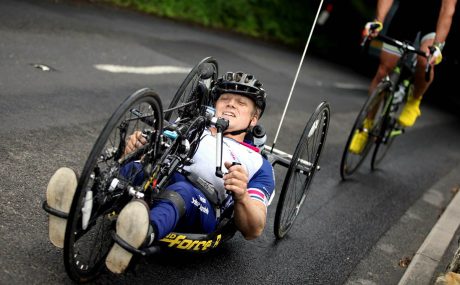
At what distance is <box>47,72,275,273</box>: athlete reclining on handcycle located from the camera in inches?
110

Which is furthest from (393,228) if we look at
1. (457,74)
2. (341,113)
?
(457,74)

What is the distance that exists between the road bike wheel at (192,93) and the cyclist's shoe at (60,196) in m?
0.95

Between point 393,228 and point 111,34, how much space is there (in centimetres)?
607

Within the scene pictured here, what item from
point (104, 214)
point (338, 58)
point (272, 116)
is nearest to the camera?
point (104, 214)

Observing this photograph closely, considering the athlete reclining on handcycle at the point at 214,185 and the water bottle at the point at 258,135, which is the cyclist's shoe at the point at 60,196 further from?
the water bottle at the point at 258,135

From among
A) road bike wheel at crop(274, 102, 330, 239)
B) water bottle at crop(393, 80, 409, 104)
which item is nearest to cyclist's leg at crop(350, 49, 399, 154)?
water bottle at crop(393, 80, 409, 104)

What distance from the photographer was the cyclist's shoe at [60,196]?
2781mm

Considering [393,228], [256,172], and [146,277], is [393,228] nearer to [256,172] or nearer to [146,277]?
[256,172]

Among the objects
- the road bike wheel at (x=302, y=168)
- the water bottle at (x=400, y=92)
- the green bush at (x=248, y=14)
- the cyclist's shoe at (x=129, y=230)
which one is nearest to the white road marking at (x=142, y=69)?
the water bottle at (x=400, y=92)

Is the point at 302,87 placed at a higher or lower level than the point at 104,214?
lower

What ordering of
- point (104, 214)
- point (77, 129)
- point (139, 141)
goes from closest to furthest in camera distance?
1. point (104, 214)
2. point (139, 141)
3. point (77, 129)

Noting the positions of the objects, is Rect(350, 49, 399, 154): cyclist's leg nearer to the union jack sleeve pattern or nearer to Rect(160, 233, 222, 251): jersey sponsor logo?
the union jack sleeve pattern

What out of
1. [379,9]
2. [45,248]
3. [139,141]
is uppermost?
[379,9]

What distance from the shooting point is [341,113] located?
34.2 ft
